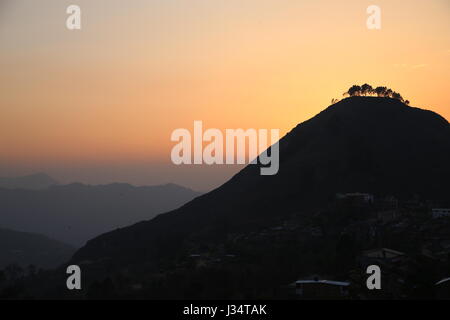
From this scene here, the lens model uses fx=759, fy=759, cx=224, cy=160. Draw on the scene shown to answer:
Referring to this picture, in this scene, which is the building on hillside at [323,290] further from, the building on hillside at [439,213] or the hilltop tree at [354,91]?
the hilltop tree at [354,91]

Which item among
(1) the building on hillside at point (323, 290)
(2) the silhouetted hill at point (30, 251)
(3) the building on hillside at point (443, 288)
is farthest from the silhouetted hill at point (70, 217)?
(3) the building on hillside at point (443, 288)

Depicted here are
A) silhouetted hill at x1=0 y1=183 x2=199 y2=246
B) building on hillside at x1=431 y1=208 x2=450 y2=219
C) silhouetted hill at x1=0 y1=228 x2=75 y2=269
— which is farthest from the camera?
silhouetted hill at x1=0 y1=183 x2=199 y2=246

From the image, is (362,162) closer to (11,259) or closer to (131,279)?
(131,279)

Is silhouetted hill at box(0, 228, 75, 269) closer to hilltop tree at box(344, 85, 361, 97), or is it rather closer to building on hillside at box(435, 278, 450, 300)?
hilltop tree at box(344, 85, 361, 97)

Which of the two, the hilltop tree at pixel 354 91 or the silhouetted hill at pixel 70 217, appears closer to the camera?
the hilltop tree at pixel 354 91

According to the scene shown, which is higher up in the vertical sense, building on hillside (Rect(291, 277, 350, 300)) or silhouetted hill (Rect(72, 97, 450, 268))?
silhouetted hill (Rect(72, 97, 450, 268))

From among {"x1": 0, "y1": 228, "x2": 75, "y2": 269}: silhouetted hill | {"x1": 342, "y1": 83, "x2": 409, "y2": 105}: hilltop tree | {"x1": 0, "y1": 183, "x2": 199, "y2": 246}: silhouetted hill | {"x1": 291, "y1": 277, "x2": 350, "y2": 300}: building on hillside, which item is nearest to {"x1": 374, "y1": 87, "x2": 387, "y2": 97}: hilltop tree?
{"x1": 342, "y1": 83, "x2": 409, "y2": 105}: hilltop tree

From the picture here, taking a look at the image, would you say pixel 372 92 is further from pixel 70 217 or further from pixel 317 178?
pixel 70 217
